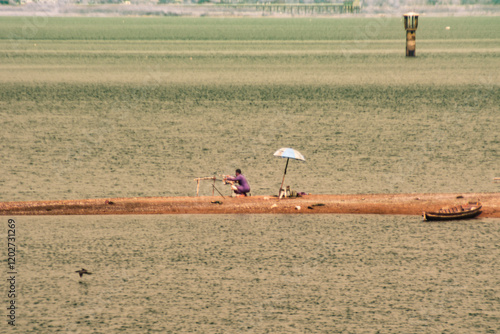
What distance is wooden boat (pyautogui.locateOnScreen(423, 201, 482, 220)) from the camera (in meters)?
20.8

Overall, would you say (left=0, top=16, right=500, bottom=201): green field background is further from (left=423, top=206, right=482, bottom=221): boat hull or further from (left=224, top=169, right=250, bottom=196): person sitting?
(left=423, top=206, right=482, bottom=221): boat hull

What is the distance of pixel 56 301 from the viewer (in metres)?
16.0

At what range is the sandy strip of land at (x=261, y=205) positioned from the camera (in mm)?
21109

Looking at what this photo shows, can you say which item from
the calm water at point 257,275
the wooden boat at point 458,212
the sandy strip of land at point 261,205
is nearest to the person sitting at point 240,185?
the sandy strip of land at point 261,205

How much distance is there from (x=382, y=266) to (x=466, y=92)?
4093 cm

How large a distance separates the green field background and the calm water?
369cm

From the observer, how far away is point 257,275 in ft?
57.4

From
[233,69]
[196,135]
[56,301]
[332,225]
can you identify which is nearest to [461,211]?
[332,225]

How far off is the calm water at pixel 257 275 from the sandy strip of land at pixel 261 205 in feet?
0.97

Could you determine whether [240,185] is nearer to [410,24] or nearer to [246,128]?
[246,128]

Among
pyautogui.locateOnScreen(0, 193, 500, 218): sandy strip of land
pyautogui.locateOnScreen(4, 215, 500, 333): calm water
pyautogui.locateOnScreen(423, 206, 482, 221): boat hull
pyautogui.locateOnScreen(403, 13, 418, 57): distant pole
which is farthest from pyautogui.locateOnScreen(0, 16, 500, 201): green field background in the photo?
pyautogui.locateOnScreen(403, 13, 418, 57): distant pole

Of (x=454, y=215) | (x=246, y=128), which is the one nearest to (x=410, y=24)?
(x=246, y=128)

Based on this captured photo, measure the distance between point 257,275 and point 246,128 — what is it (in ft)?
66.6

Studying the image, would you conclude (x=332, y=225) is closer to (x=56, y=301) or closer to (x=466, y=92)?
(x=56, y=301)
